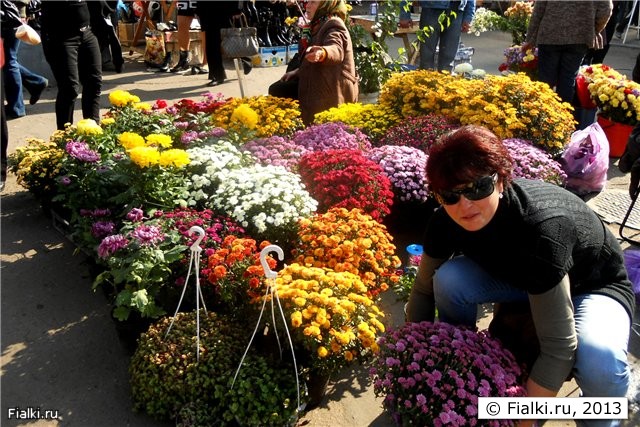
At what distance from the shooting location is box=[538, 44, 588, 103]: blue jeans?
5.45 meters

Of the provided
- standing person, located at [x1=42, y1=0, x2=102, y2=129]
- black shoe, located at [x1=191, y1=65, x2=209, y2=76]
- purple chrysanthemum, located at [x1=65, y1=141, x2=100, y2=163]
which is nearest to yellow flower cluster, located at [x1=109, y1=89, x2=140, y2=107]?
purple chrysanthemum, located at [x1=65, y1=141, x2=100, y2=163]

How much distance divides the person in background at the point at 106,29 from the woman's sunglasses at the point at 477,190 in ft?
21.0

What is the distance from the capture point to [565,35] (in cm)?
533

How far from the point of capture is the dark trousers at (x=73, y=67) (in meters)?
4.84

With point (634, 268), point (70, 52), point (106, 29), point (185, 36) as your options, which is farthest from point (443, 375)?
point (185, 36)

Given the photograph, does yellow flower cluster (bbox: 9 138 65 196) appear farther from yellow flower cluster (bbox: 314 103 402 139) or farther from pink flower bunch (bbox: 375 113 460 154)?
pink flower bunch (bbox: 375 113 460 154)

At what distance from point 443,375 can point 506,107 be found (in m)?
2.90

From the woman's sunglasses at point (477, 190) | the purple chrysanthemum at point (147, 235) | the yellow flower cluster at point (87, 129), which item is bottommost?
the purple chrysanthemum at point (147, 235)

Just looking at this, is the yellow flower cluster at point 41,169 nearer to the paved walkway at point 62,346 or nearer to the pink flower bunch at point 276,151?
the paved walkway at point 62,346

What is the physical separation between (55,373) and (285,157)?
2.07 meters

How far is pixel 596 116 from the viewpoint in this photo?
603 centimetres

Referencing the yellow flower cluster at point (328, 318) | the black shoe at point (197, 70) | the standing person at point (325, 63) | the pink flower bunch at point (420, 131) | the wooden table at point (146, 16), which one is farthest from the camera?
the wooden table at point (146, 16)

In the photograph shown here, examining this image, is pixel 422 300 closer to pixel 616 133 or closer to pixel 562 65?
pixel 562 65

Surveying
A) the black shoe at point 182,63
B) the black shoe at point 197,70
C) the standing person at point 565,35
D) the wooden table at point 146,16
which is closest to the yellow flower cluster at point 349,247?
the standing person at point 565,35
